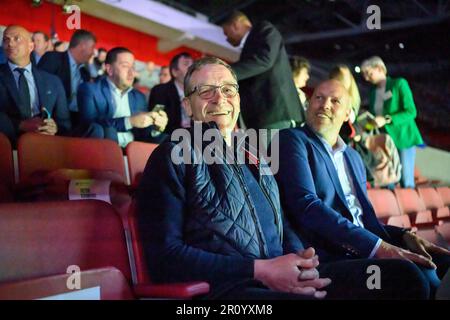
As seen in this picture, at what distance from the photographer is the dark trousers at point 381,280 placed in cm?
83

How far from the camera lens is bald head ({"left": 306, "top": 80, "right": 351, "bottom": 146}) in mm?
1167

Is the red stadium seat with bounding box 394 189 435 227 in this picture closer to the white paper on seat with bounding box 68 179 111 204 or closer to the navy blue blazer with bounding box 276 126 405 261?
the navy blue blazer with bounding box 276 126 405 261

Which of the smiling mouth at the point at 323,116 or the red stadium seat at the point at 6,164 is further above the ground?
the smiling mouth at the point at 323,116

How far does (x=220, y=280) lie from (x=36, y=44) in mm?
2125

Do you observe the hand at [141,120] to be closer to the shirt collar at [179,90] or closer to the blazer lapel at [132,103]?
the blazer lapel at [132,103]

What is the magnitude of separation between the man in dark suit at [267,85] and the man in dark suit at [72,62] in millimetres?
755

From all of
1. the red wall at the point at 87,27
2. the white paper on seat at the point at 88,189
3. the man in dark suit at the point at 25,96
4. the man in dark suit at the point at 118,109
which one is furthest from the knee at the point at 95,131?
the red wall at the point at 87,27

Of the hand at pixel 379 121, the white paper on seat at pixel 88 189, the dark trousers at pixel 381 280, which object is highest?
the hand at pixel 379 121

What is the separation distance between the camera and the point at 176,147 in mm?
818

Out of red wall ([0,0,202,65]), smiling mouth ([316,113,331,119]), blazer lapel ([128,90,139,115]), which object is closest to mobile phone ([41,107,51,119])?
blazer lapel ([128,90,139,115])

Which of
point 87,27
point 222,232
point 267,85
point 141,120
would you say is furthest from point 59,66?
point 87,27

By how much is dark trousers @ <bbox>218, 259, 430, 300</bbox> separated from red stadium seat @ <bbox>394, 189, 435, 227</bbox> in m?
0.93

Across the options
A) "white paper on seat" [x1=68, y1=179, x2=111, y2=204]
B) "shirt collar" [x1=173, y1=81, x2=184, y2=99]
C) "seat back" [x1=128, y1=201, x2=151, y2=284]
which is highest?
"shirt collar" [x1=173, y1=81, x2=184, y2=99]

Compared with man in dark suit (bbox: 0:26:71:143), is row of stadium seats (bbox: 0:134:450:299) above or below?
below
